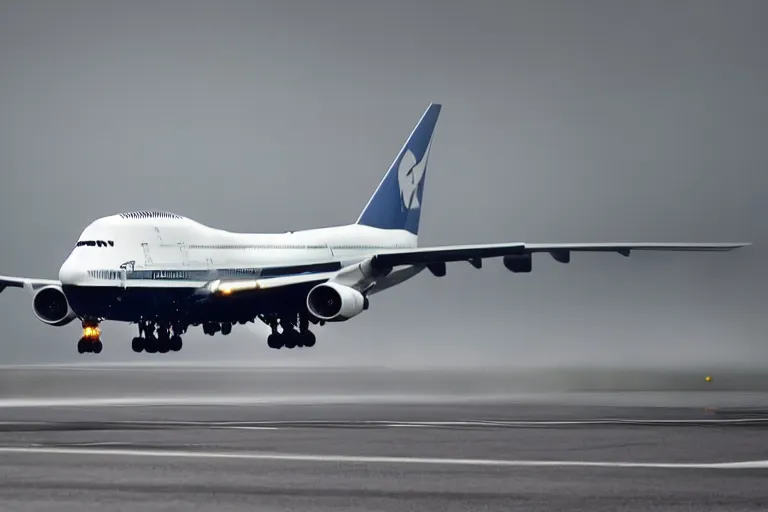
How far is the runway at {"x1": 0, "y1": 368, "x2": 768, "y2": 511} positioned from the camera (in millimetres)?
15828

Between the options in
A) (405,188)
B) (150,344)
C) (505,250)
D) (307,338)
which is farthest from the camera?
(405,188)

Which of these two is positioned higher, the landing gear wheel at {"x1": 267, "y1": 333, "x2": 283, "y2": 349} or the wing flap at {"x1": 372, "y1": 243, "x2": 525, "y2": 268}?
the wing flap at {"x1": 372, "y1": 243, "x2": 525, "y2": 268}

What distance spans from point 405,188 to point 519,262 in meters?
14.9

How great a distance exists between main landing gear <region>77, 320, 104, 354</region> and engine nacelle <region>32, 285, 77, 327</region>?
2113 mm

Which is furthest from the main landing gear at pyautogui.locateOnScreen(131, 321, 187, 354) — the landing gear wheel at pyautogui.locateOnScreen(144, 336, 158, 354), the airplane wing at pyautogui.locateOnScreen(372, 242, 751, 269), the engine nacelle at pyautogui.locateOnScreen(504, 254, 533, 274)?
the engine nacelle at pyautogui.locateOnScreen(504, 254, 533, 274)

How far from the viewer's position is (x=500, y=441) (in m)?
23.2

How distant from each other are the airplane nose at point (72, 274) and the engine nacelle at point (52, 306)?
15.3ft

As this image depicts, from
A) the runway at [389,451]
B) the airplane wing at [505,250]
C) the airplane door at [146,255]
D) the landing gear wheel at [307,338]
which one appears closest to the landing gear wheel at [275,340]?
the landing gear wheel at [307,338]

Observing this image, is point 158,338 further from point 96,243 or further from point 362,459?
point 362,459

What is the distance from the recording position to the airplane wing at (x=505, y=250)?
187ft

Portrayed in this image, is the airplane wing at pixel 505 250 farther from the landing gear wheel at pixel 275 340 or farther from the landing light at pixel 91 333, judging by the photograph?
the landing light at pixel 91 333

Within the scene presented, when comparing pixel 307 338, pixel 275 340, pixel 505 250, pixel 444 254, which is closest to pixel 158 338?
pixel 275 340

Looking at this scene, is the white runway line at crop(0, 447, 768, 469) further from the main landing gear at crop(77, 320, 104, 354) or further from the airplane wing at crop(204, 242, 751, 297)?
the airplane wing at crop(204, 242, 751, 297)

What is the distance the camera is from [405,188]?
7225 centimetres
